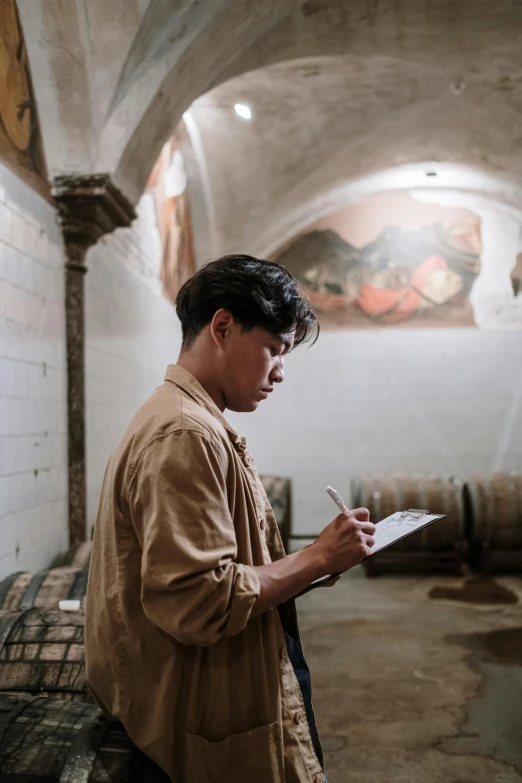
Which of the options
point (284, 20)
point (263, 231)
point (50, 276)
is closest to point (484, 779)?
point (50, 276)

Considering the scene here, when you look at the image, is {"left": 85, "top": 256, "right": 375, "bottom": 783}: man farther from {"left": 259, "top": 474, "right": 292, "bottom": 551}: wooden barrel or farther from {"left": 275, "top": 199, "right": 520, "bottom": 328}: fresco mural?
{"left": 275, "top": 199, "right": 520, "bottom": 328}: fresco mural

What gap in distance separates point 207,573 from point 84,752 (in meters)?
0.57

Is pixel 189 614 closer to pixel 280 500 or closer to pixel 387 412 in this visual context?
pixel 280 500

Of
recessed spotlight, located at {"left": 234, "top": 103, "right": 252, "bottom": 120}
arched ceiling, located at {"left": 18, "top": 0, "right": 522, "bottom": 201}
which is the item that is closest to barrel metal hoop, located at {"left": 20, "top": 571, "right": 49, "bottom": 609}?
arched ceiling, located at {"left": 18, "top": 0, "right": 522, "bottom": 201}

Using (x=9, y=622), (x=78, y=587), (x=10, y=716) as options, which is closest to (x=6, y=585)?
(x=78, y=587)

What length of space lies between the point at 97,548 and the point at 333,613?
4.60 m

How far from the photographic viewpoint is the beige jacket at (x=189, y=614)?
113 cm

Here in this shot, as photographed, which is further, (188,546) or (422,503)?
(422,503)

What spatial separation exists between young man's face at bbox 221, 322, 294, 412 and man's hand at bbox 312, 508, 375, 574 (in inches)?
11.9

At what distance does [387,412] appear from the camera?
9.05m

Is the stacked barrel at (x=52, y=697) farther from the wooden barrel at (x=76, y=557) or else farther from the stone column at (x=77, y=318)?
the stone column at (x=77, y=318)

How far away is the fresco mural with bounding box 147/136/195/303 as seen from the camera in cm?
655

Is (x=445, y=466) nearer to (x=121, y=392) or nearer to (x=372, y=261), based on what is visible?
(x=372, y=261)

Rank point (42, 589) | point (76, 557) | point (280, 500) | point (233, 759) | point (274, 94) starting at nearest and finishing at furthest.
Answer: point (233, 759), point (42, 589), point (76, 557), point (274, 94), point (280, 500)
